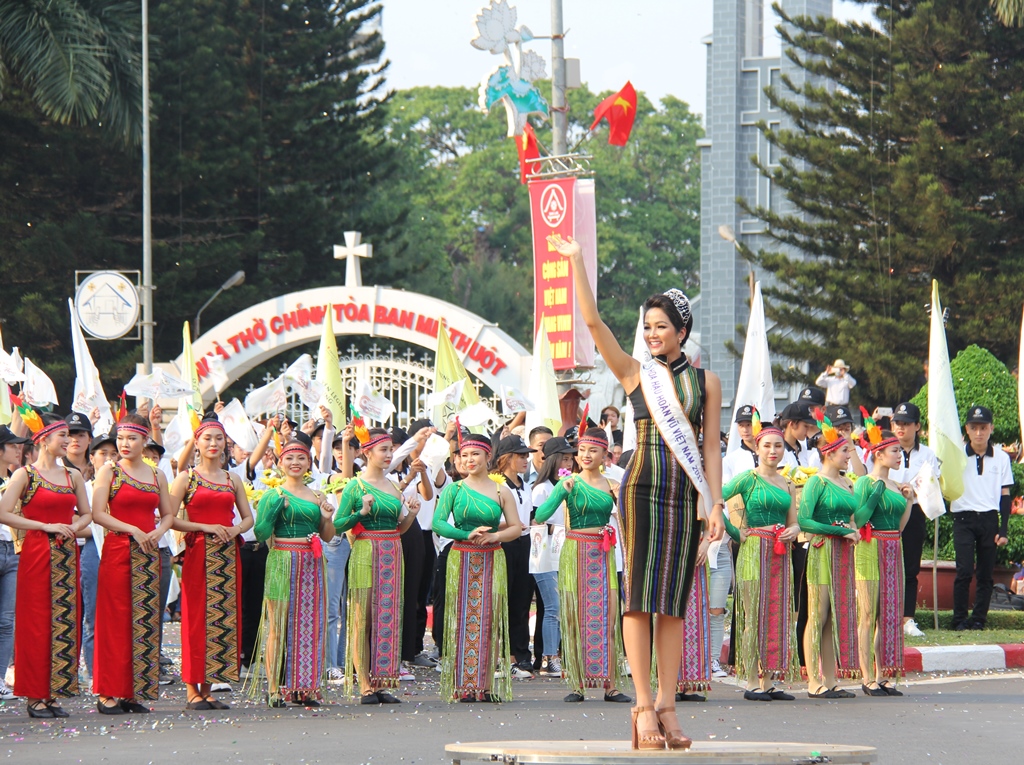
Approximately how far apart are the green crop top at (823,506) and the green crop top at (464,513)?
1820 millimetres

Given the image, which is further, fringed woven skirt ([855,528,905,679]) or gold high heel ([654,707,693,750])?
fringed woven skirt ([855,528,905,679])

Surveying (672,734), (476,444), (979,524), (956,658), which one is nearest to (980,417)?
(979,524)

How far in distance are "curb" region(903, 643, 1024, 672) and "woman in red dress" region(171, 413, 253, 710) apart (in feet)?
15.1

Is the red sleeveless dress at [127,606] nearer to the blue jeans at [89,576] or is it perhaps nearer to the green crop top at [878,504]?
the blue jeans at [89,576]

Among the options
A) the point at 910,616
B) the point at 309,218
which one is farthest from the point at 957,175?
the point at 910,616

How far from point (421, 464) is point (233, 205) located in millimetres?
21921

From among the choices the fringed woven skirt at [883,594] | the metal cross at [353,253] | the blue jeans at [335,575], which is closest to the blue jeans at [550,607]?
the blue jeans at [335,575]

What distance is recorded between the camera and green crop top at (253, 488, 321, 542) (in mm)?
9430

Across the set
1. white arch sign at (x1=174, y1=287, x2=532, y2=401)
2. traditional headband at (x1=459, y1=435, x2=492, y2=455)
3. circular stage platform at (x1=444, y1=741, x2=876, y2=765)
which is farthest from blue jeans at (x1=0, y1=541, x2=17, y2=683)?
white arch sign at (x1=174, y1=287, x2=532, y2=401)

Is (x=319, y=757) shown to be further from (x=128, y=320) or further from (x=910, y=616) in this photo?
(x=128, y=320)

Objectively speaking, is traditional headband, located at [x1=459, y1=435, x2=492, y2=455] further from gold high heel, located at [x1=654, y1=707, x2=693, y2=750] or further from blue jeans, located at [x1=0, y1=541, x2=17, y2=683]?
gold high heel, located at [x1=654, y1=707, x2=693, y2=750]

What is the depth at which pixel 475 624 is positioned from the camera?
9719mm

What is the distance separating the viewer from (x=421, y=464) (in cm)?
1081

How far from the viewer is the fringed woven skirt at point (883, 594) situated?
9.98m
